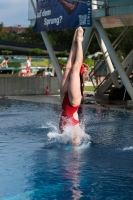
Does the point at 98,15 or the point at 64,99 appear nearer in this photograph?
the point at 64,99

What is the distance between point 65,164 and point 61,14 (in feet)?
42.8

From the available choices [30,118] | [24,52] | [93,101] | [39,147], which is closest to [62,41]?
[24,52]

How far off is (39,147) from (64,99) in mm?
1137

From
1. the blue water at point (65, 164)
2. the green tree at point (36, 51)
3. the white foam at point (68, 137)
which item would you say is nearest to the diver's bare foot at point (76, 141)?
the white foam at point (68, 137)

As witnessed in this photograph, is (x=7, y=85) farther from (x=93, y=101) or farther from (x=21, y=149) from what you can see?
(x=21, y=149)

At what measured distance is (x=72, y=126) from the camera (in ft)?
33.7

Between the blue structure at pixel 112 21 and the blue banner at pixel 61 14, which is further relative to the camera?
the blue banner at pixel 61 14

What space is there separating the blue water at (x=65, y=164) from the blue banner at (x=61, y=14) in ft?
18.6

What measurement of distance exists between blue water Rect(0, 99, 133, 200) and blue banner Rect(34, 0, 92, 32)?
18.6 ft

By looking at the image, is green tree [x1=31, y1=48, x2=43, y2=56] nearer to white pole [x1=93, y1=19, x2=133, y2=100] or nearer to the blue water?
white pole [x1=93, y1=19, x2=133, y2=100]

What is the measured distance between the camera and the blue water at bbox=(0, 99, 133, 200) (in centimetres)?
716

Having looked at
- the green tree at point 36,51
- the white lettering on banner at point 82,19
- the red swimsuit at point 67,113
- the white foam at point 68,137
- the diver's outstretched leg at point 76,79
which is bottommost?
the green tree at point 36,51

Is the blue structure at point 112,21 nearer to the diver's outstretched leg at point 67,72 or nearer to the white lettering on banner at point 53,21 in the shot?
the white lettering on banner at point 53,21

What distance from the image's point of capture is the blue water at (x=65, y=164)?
7.16 m
